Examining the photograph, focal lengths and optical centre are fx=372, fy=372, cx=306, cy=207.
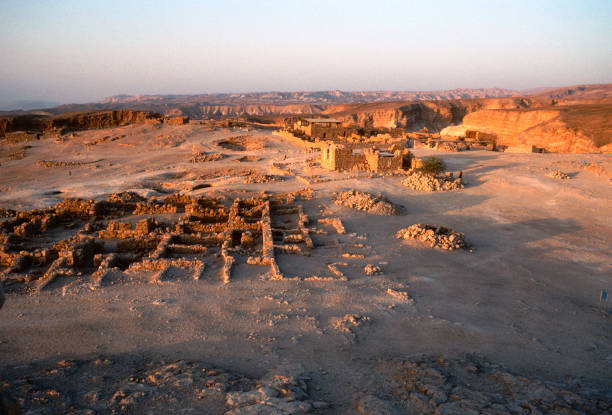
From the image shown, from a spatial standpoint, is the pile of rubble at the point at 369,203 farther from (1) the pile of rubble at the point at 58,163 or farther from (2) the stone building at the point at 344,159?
(1) the pile of rubble at the point at 58,163

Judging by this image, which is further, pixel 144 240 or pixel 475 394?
pixel 144 240

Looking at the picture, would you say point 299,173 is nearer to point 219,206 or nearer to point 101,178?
point 219,206

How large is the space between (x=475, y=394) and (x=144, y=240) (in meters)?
9.13

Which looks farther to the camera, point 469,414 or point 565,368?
point 565,368

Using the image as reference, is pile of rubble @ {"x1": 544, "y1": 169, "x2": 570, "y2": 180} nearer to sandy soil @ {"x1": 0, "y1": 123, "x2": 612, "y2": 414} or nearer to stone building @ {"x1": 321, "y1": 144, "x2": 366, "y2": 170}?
sandy soil @ {"x1": 0, "y1": 123, "x2": 612, "y2": 414}

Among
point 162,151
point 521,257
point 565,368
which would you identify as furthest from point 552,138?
point 565,368

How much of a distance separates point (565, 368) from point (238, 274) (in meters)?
6.12

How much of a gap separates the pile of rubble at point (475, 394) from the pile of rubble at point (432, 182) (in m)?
12.9

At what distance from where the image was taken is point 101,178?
23.3 m

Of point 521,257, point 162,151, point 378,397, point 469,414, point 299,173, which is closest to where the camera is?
point 469,414

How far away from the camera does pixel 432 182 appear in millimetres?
17359

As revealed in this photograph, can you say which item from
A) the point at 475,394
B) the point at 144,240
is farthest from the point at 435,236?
the point at 144,240

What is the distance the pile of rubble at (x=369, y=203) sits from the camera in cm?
1386

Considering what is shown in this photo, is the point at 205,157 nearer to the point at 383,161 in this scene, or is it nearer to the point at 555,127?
the point at 383,161
